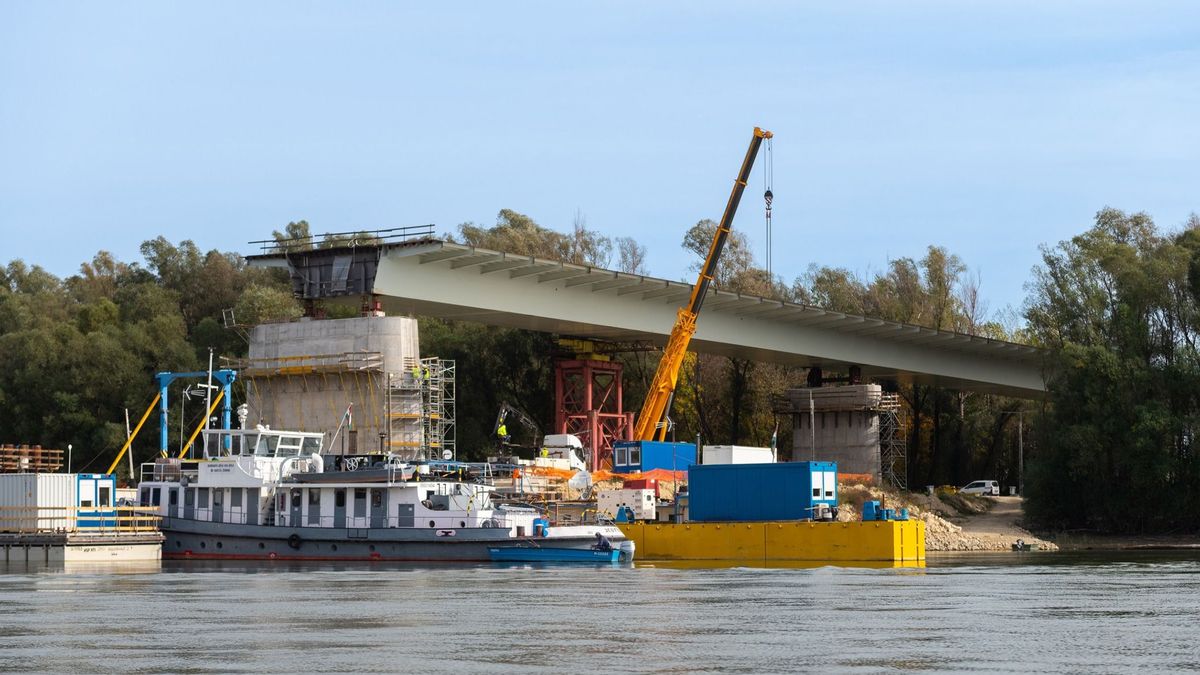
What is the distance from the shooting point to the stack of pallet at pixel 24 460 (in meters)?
71.6

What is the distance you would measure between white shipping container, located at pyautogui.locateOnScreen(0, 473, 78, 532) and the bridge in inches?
814

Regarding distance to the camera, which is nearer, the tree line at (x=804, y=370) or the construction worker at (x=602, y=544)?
the construction worker at (x=602, y=544)

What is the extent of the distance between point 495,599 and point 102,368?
73.7 metres

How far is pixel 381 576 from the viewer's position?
49.2 m

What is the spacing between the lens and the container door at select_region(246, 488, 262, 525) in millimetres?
62312

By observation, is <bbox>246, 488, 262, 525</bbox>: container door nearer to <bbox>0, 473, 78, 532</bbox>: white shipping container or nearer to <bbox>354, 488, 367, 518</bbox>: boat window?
<bbox>354, 488, 367, 518</bbox>: boat window

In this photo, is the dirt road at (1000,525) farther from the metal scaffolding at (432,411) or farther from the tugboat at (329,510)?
the tugboat at (329,510)

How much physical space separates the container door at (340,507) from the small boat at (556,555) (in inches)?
283

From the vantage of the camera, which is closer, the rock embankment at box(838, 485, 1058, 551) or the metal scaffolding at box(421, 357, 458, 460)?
the metal scaffolding at box(421, 357, 458, 460)

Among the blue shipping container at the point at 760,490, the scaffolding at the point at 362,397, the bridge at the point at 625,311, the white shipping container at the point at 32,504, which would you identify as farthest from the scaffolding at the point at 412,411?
the white shipping container at the point at 32,504

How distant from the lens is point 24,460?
2761 inches

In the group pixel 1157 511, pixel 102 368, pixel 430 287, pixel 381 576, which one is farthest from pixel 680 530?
pixel 102 368

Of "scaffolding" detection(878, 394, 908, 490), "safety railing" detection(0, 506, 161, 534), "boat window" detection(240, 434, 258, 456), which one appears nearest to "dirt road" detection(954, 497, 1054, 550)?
"scaffolding" detection(878, 394, 908, 490)

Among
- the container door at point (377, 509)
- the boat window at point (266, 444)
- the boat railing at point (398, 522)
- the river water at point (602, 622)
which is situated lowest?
the river water at point (602, 622)
